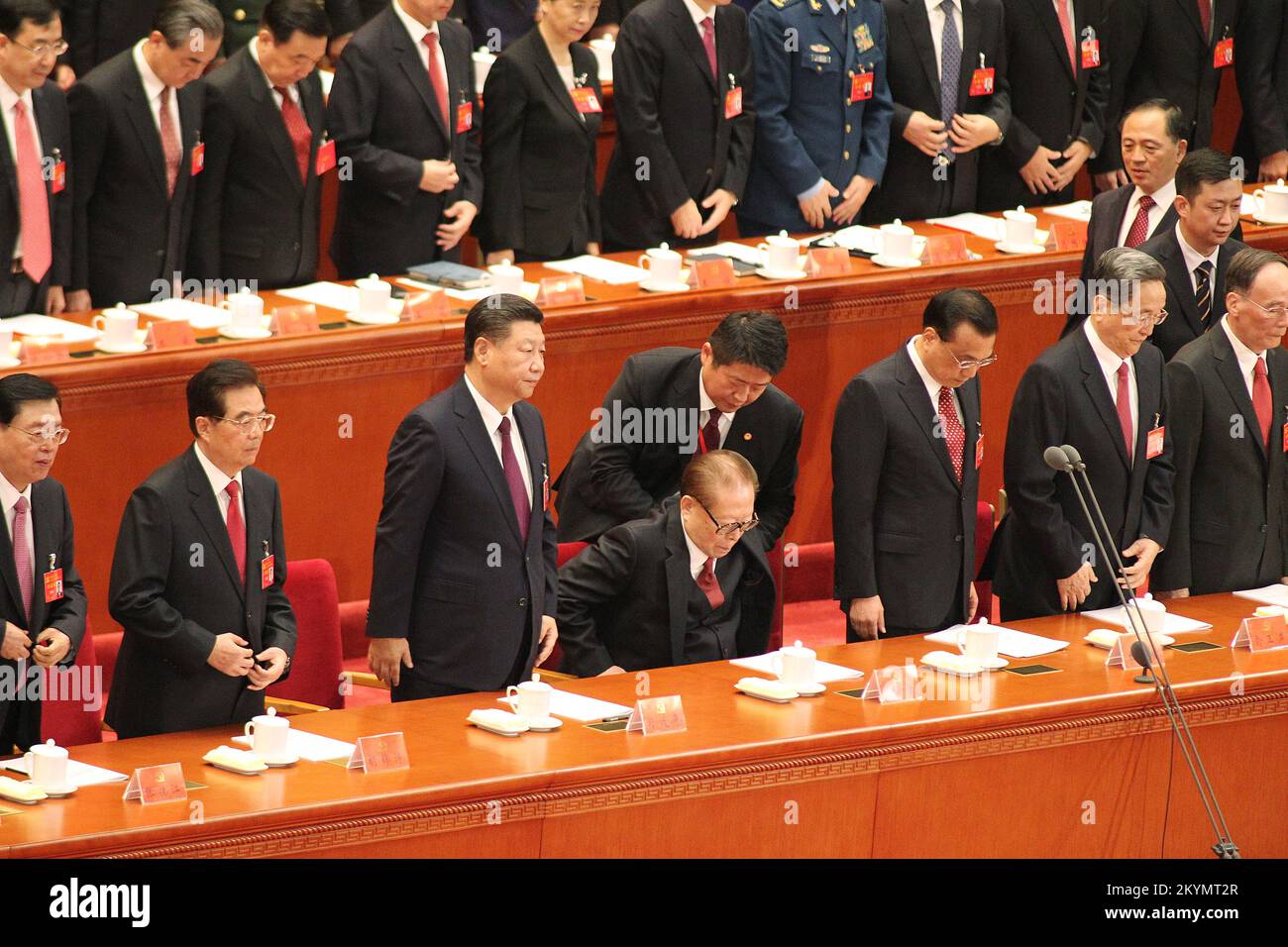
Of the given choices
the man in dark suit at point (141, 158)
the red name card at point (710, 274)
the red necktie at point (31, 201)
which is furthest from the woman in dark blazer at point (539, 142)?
the red necktie at point (31, 201)

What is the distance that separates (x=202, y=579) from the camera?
479 cm

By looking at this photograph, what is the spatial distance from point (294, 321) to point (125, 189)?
2.30 ft

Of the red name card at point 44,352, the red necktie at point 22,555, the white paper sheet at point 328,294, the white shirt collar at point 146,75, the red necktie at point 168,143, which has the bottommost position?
the red necktie at point 22,555

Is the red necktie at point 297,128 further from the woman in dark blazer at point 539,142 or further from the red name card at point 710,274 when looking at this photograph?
the red name card at point 710,274

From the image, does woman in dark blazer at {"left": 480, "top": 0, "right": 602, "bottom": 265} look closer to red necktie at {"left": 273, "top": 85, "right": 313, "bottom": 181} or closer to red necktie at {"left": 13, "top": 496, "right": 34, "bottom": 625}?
red necktie at {"left": 273, "top": 85, "right": 313, "bottom": 181}

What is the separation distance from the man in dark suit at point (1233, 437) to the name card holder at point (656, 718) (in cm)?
174

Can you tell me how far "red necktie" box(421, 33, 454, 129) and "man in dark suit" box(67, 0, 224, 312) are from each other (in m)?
0.70

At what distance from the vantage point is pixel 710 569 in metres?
5.34

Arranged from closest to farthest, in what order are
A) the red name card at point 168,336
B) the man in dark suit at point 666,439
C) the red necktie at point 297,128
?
the man in dark suit at point 666,439, the red name card at point 168,336, the red necktie at point 297,128

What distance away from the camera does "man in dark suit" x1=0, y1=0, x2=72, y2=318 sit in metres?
5.97

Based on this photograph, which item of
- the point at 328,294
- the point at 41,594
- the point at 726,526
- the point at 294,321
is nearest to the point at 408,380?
the point at 294,321

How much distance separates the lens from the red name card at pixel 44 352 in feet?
18.9

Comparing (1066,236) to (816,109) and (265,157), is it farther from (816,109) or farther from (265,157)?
(265,157)

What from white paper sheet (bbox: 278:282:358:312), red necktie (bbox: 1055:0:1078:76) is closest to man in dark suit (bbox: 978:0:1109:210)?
red necktie (bbox: 1055:0:1078:76)
